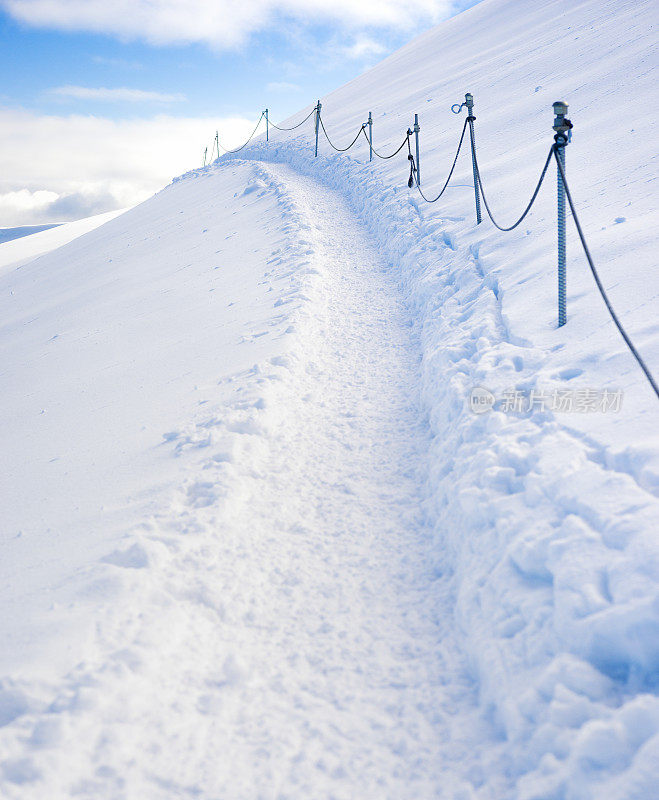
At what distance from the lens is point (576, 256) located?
5527 mm

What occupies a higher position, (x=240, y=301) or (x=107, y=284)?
(x=107, y=284)

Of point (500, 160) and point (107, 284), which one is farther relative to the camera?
point (107, 284)

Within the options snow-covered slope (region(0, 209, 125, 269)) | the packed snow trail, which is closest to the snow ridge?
the packed snow trail

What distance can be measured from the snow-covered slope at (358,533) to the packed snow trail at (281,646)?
0.04 feet

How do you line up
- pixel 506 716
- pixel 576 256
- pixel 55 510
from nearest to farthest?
1. pixel 506 716
2. pixel 55 510
3. pixel 576 256

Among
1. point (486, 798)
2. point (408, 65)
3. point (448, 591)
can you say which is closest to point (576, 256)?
point (448, 591)

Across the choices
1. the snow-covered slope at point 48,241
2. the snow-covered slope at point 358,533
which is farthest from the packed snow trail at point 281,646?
the snow-covered slope at point 48,241

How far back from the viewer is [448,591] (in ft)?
10.7

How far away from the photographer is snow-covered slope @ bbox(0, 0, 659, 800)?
235 cm

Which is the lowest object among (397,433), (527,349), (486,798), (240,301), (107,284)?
(486,798)

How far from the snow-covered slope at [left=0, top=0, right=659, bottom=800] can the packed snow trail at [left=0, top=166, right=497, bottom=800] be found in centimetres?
1

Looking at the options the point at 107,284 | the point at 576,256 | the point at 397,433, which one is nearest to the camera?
the point at 397,433

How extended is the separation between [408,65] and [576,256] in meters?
20.9

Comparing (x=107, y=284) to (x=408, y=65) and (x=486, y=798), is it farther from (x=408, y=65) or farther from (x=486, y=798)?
(x=408, y=65)
